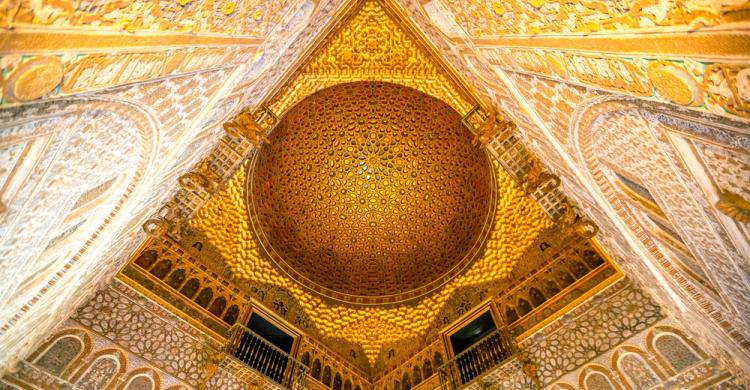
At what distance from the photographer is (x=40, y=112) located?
5.70 ft

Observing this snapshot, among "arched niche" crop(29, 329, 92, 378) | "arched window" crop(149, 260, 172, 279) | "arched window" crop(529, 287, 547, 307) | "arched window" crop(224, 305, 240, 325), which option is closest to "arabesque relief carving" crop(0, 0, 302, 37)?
"arched window" crop(149, 260, 172, 279)

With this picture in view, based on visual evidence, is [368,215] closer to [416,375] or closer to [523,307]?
[416,375]

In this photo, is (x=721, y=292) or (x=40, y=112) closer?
(x=40, y=112)

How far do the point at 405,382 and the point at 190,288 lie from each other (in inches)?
154

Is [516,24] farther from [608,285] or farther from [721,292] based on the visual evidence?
[608,285]

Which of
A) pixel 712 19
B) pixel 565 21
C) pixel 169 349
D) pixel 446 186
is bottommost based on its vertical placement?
pixel 712 19

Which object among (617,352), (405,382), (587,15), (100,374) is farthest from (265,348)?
Result: (587,15)

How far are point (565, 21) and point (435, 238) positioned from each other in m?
6.57

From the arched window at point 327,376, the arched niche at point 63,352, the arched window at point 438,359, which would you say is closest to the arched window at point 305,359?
the arched window at point 327,376

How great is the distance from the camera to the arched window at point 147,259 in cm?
564

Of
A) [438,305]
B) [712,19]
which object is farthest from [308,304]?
[712,19]

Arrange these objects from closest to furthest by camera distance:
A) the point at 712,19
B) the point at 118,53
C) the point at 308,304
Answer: the point at 712,19 → the point at 118,53 → the point at 308,304

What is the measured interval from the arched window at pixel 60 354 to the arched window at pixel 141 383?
691 mm

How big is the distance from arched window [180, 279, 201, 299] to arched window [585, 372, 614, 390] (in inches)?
220
